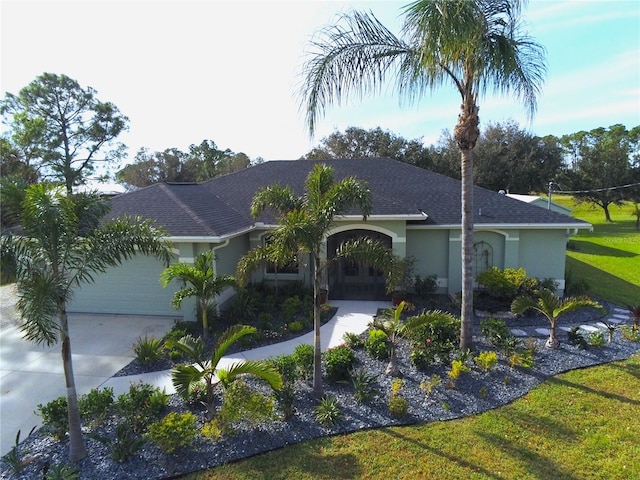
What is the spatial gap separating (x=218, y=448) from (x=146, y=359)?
3935 mm

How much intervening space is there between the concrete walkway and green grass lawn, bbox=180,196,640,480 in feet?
12.2

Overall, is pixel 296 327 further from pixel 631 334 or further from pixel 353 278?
pixel 631 334

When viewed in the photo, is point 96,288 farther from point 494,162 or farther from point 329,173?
point 494,162

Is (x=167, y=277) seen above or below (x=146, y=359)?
above

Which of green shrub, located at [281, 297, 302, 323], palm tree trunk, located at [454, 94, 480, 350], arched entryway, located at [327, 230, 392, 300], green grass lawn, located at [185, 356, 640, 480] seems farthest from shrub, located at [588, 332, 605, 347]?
green shrub, located at [281, 297, 302, 323]

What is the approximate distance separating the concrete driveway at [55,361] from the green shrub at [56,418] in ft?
1.98

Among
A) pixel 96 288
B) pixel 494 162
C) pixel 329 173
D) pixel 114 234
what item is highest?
pixel 494 162

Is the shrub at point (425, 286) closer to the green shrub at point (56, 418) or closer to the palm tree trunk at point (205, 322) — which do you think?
the palm tree trunk at point (205, 322)

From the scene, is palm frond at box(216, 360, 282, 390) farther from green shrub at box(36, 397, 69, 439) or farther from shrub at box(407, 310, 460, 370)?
shrub at box(407, 310, 460, 370)

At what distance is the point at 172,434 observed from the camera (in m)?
5.81

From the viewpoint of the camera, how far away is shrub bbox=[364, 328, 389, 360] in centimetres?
906

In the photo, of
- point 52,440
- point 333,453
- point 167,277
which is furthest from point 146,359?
point 333,453

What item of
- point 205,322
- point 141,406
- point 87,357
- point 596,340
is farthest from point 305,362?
point 596,340

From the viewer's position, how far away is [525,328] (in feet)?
36.4
